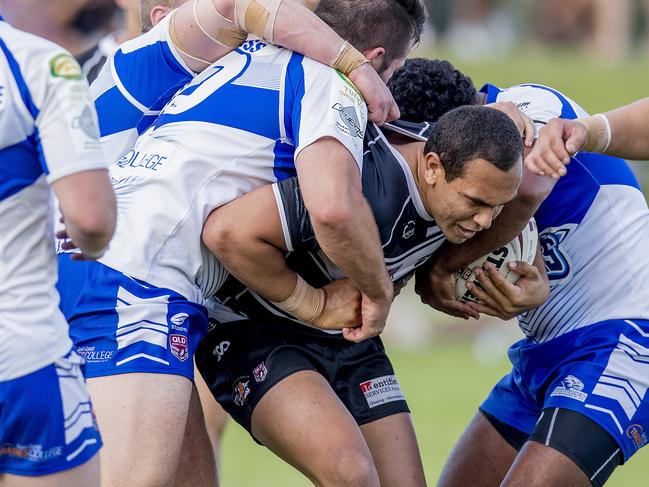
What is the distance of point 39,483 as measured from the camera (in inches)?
144

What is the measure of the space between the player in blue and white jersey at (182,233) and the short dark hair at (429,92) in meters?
0.72

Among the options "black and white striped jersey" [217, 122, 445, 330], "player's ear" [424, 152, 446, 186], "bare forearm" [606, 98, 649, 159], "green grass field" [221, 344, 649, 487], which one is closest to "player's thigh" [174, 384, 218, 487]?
"black and white striped jersey" [217, 122, 445, 330]

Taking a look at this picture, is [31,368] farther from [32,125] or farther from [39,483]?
[32,125]

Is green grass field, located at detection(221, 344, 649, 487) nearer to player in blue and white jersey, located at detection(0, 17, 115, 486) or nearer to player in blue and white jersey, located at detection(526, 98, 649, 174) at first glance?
player in blue and white jersey, located at detection(526, 98, 649, 174)

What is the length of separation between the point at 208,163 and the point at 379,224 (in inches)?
27.4

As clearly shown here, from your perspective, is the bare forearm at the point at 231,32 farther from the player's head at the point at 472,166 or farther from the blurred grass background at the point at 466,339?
the blurred grass background at the point at 466,339

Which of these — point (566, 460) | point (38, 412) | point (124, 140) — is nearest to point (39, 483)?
point (38, 412)

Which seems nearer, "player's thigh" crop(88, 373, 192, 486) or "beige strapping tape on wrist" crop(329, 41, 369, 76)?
"player's thigh" crop(88, 373, 192, 486)

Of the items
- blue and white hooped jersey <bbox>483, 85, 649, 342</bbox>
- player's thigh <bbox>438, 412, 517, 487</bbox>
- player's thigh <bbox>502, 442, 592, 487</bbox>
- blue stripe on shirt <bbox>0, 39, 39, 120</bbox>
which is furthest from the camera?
player's thigh <bbox>438, 412, 517, 487</bbox>

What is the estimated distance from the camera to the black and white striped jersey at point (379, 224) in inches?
176

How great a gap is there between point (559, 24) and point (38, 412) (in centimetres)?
2008

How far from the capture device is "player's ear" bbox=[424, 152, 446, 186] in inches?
177

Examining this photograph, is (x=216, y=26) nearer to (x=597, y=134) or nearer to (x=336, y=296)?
(x=336, y=296)

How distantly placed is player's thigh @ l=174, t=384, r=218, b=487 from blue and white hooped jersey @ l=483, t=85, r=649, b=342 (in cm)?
161
